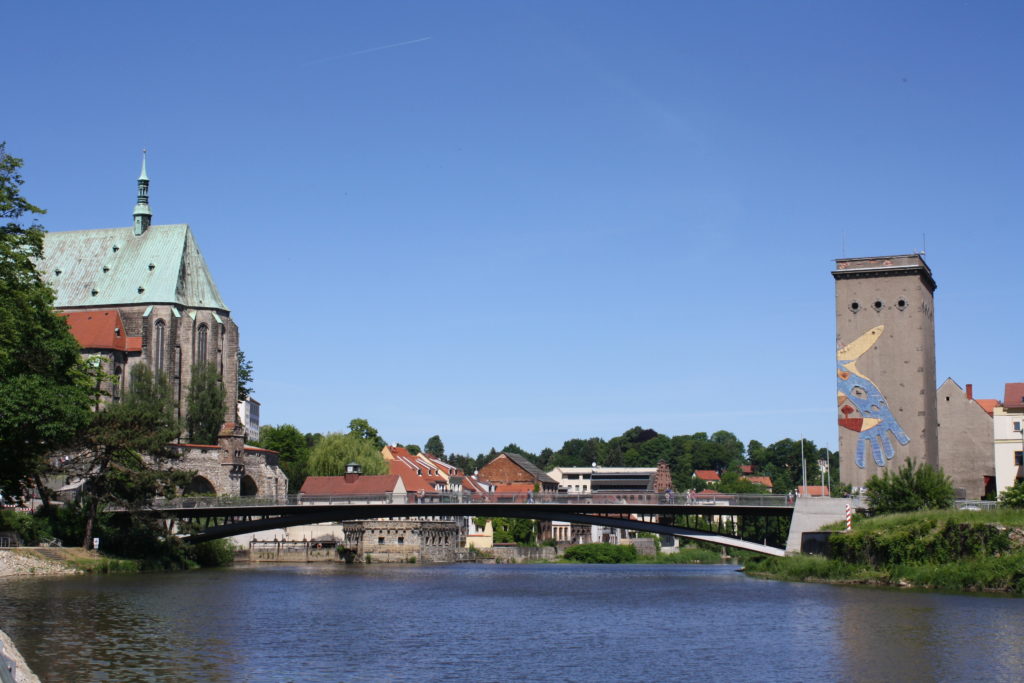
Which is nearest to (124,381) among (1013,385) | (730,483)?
(1013,385)

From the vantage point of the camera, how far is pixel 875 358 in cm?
8000

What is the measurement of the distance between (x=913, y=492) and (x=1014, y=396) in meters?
23.9

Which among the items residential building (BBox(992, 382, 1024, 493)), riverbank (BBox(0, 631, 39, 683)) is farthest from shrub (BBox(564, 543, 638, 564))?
riverbank (BBox(0, 631, 39, 683))

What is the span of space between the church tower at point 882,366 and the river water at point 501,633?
22149 mm

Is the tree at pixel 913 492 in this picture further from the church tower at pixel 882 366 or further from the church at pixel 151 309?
the church at pixel 151 309

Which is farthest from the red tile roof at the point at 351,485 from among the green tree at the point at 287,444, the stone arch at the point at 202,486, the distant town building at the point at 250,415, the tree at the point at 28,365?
the tree at the point at 28,365

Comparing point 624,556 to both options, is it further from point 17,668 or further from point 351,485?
point 17,668

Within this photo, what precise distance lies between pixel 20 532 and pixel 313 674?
1609 inches

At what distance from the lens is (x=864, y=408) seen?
79750 millimetres

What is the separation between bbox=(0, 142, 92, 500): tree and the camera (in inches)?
1786

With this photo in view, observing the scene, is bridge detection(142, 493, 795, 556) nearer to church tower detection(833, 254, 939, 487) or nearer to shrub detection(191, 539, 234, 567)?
shrub detection(191, 539, 234, 567)

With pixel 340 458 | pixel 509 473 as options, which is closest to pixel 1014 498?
pixel 340 458

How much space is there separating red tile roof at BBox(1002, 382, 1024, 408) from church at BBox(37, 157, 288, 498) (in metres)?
58.1

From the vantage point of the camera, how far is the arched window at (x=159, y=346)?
109 m
